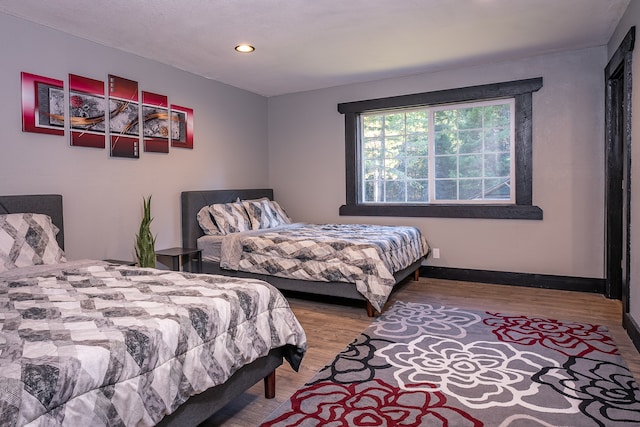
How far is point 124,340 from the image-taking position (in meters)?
1.33

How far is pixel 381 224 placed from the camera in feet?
16.6

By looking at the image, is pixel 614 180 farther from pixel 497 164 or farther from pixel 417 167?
pixel 417 167

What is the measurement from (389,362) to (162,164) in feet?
9.56

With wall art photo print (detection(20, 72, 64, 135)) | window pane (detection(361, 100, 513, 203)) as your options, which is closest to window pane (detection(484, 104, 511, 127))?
window pane (detection(361, 100, 513, 203))

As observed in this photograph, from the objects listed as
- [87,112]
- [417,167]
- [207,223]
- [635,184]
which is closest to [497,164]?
[417,167]

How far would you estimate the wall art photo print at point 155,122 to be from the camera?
155 inches

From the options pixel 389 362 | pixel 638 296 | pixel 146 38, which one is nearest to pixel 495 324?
pixel 638 296

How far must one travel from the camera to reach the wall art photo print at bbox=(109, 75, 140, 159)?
11.9 ft

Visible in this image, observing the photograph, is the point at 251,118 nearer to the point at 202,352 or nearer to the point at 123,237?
the point at 123,237

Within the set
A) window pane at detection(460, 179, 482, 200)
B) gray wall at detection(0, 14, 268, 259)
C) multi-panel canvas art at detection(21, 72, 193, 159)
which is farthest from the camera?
window pane at detection(460, 179, 482, 200)

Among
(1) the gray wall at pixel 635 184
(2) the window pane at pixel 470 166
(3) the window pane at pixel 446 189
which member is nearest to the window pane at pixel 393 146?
(3) the window pane at pixel 446 189

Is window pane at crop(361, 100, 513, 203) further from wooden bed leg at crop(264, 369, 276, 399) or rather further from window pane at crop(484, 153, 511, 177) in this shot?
wooden bed leg at crop(264, 369, 276, 399)

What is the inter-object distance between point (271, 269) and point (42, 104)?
223 centimetres

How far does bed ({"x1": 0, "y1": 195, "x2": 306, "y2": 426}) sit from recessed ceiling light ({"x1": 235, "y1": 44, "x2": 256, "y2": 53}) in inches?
87.8
